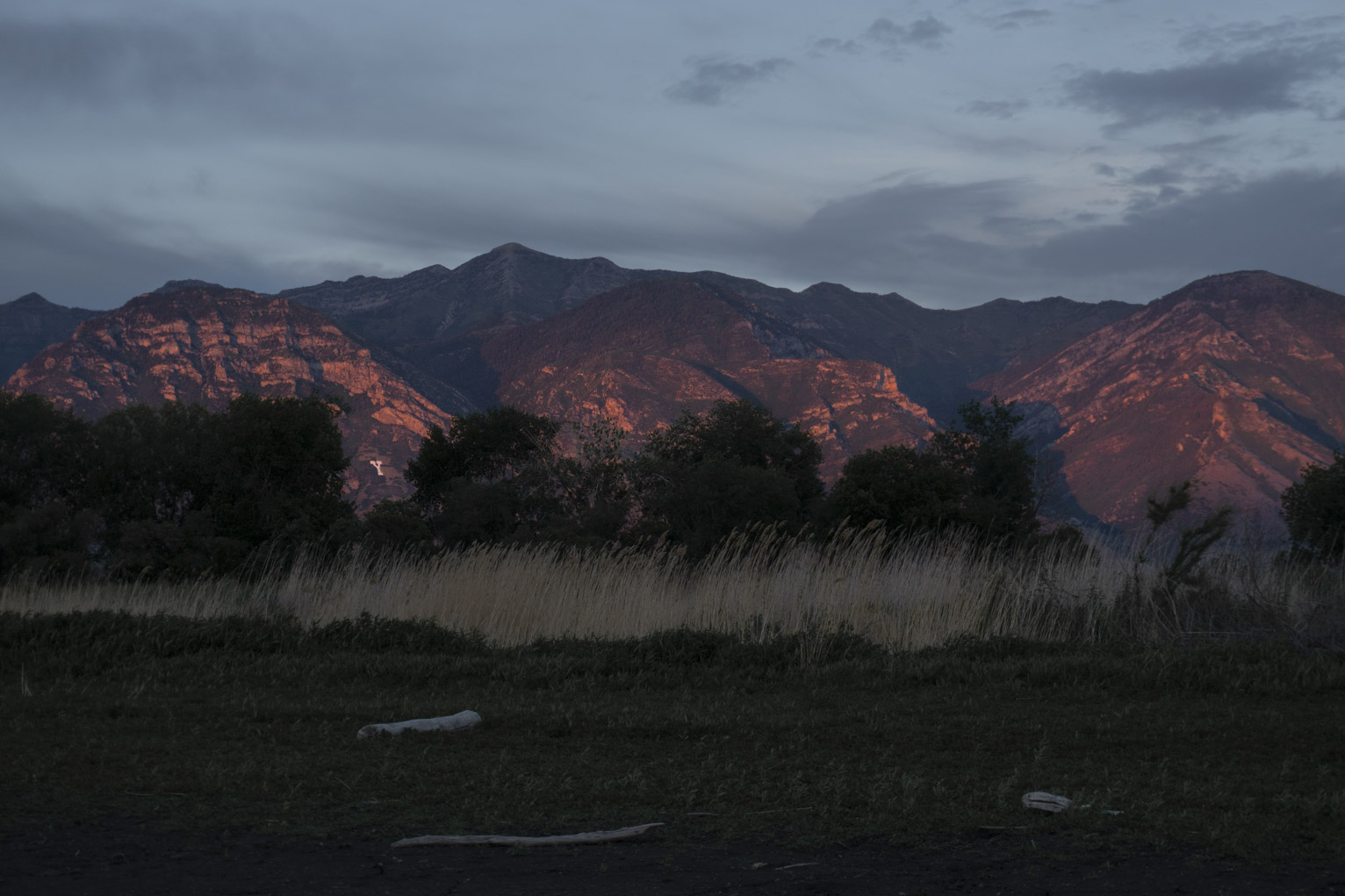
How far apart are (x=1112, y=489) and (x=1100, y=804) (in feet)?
449

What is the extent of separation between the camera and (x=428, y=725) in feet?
20.3

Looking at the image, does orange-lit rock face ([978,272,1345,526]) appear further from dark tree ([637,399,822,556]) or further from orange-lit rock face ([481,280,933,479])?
dark tree ([637,399,822,556])

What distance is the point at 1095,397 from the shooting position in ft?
556

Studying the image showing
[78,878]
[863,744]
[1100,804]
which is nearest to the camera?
[78,878]

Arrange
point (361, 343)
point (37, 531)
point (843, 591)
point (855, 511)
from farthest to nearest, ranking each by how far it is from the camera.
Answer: point (361, 343) → point (37, 531) → point (855, 511) → point (843, 591)

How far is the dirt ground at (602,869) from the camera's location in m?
3.51

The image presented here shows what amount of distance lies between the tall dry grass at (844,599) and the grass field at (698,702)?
0.14 feet

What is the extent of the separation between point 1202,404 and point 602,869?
157m

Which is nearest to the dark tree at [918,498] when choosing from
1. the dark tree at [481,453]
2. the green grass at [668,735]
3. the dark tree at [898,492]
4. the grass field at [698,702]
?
the dark tree at [898,492]

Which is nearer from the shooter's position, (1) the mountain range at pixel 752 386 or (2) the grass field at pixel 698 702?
(2) the grass field at pixel 698 702

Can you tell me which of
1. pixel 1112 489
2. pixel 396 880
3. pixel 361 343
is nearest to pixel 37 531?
pixel 396 880

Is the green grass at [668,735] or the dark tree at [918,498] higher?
the dark tree at [918,498]

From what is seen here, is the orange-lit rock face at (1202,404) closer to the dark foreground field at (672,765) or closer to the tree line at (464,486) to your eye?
the tree line at (464,486)

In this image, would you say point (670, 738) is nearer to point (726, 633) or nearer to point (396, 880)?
point (396, 880)
